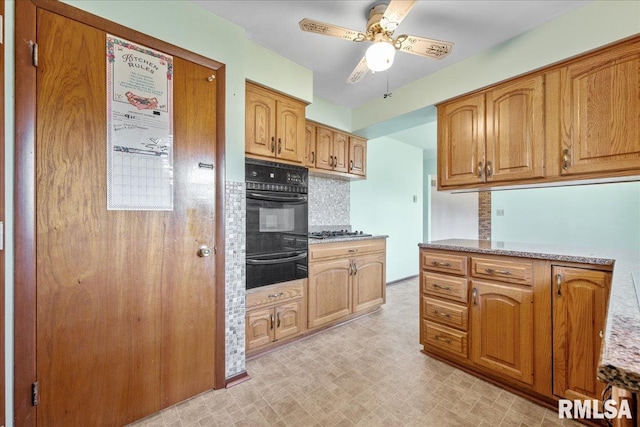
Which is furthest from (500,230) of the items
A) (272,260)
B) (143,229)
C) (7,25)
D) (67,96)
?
(7,25)

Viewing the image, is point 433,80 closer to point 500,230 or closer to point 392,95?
point 392,95

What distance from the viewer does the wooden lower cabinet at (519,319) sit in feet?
4.95

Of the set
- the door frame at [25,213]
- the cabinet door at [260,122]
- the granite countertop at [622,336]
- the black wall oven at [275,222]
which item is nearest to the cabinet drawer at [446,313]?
the granite countertop at [622,336]

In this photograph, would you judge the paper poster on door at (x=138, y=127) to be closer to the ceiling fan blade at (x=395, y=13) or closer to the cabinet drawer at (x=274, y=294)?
the cabinet drawer at (x=274, y=294)

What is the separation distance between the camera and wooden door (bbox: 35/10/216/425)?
1.29 metres

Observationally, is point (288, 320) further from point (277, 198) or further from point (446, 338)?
point (446, 338)

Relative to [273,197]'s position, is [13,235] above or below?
below

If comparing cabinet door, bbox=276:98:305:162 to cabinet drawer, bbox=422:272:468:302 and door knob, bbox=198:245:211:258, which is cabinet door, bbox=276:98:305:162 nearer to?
door knob, bbox=198:245:211:258

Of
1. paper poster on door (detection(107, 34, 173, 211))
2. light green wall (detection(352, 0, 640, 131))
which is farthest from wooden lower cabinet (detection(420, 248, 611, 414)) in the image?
paper poster on door (detection(107, 34, 173, 211))

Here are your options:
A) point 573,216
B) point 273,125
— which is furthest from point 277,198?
point 573,216

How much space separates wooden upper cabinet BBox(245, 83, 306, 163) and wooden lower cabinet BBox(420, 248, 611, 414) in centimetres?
153

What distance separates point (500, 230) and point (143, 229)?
431 cm

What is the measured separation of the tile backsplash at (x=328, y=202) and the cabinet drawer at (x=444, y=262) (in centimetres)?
151

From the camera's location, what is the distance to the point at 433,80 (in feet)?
8.26
